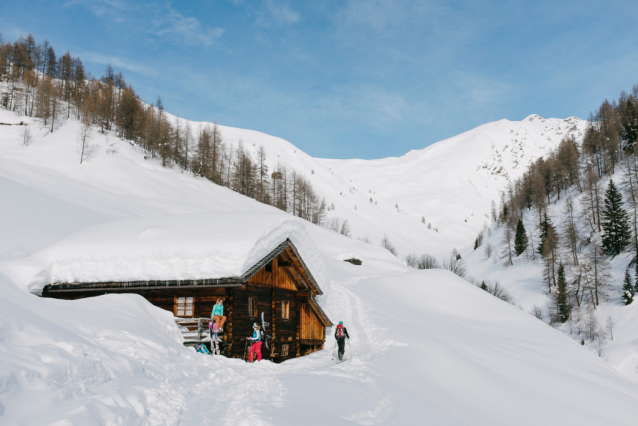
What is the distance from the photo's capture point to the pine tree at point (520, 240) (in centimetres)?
8206

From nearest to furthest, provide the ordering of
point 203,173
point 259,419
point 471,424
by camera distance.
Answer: point 259,419
point 471,424
point 203,173

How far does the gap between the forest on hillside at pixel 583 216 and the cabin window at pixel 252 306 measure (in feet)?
185

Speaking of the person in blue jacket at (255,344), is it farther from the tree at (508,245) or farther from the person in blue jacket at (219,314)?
the tree at (508,245)

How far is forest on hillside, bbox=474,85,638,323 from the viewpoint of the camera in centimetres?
5950

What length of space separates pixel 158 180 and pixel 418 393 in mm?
50818

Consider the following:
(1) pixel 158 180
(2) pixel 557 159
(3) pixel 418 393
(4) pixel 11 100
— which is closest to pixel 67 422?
(3) pixel 418 393

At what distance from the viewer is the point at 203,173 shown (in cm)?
7062

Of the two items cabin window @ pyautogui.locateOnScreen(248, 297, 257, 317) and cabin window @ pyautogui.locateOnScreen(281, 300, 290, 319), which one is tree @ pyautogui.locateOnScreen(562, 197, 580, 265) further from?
cabin window @ pyautogui.locateOnScreen(248, 297, 257, 317)

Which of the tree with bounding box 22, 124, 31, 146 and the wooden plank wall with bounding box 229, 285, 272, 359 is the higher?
the tree with bounding box 22, 124, 31, 146

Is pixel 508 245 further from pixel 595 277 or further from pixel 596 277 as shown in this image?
pixel 596 277

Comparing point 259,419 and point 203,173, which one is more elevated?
point 203,173

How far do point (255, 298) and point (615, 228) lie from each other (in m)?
68.0

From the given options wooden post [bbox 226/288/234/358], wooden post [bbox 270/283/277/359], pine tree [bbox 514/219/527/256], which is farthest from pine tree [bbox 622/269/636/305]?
wooden post [bbox 226/288/234/358]

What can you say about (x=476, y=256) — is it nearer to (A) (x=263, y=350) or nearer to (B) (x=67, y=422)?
(A) (x=263, y=350)
